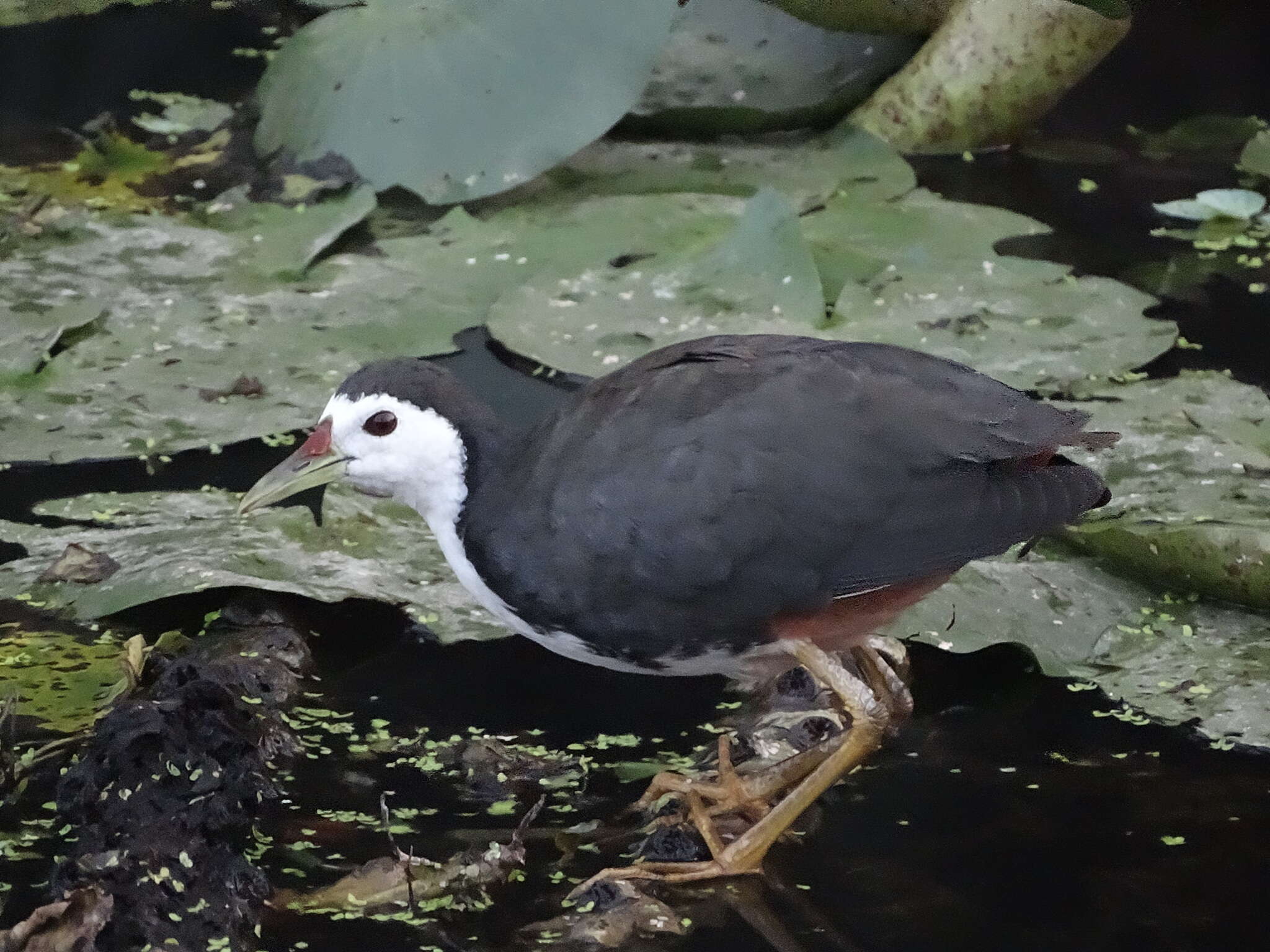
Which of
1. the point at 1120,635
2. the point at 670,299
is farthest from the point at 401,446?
the point at 670,299

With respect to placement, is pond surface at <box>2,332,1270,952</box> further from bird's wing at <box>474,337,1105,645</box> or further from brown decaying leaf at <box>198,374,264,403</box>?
brown decaying leaf at <box>198,374,264,403</box>

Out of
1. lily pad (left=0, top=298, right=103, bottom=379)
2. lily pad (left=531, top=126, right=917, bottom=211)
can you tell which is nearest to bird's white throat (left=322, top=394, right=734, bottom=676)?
lily pad (left=0, top=298, right=103, bottom=379)

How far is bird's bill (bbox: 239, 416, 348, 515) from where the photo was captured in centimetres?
254

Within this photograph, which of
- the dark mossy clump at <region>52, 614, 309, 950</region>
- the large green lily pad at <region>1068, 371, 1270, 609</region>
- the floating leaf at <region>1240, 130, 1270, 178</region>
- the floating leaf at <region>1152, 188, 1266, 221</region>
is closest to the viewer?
the dark mossy clump at <region>52, 614, 309, 950</region>

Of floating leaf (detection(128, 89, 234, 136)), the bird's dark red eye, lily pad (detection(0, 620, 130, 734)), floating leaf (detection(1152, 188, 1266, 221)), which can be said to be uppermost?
the bird's dark red eye

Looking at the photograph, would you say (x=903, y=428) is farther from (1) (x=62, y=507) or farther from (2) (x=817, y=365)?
(1) (x=62, y=507)

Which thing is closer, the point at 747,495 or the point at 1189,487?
the point at 747,495

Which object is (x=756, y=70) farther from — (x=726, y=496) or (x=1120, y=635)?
(x=726, y=496)

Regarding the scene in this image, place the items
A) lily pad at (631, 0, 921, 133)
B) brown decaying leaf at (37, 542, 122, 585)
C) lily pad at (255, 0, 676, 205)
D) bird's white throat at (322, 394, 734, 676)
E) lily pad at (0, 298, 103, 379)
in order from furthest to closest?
1. lily pad at (631, 0, 921, 133)
2. lily pad at (255, 0, 676, 205)
3. lily pad at (0, 298, 103, 379)
4. brown decaying leaf at (37, 542, 122, 585)
5. bird's white throat at (322, 394, 734, 676)

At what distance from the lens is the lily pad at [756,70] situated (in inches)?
188

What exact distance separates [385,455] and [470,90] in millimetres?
1932

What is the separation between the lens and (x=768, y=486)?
2.34m

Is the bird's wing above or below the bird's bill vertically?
above

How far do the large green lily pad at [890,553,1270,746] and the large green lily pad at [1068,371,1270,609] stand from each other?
0.17ft
